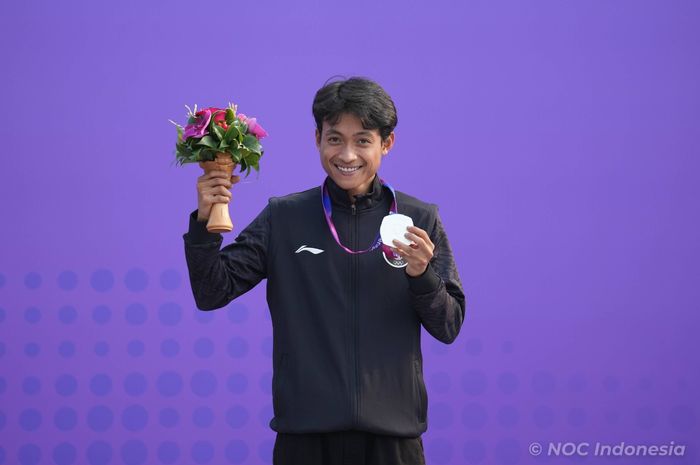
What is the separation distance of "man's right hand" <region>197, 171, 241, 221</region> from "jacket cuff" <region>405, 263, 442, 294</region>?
47cm

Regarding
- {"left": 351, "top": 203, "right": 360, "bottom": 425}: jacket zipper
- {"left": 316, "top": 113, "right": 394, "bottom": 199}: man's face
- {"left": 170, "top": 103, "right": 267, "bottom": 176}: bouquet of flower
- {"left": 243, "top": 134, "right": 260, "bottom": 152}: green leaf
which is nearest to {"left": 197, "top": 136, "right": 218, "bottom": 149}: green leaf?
{"left": 170, "top": 103, "right": 267, "bottom": 176}: bouquet of flower

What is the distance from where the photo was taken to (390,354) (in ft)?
7.70

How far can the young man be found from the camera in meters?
2.28

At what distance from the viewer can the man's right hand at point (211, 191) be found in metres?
2.23

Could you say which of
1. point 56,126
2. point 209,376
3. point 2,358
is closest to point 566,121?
point 209,376

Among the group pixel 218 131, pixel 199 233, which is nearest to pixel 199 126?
pixel 218 131

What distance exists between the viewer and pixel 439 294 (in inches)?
89.1

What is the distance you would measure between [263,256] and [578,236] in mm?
1843

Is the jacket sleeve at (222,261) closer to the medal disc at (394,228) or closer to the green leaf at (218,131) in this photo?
the green leaf at (218,131)

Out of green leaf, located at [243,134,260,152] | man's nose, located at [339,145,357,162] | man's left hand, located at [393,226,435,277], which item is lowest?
man's left hand, located at [393,226,435,277]

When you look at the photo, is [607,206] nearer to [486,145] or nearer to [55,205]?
[486,145]

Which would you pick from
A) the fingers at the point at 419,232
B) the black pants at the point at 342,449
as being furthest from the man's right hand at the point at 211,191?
the black pants at the point at 342,449

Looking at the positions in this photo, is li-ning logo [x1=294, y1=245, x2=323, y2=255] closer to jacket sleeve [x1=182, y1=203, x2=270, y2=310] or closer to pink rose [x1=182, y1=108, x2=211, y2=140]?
jacket sleeve [x1=182, y1=203, x2=270, y2=310]

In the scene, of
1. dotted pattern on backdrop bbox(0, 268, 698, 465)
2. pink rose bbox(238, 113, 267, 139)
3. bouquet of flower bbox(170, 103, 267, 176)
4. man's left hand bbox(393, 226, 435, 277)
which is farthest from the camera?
dotted pattern on backdrop bbox(0, 268, 698, 465)
